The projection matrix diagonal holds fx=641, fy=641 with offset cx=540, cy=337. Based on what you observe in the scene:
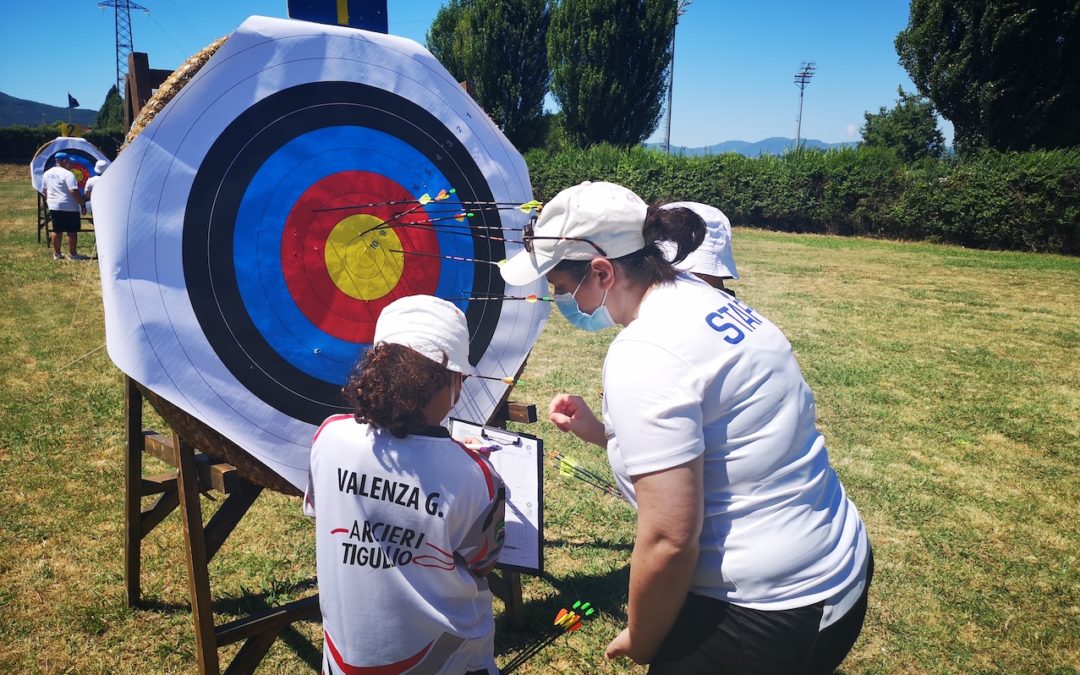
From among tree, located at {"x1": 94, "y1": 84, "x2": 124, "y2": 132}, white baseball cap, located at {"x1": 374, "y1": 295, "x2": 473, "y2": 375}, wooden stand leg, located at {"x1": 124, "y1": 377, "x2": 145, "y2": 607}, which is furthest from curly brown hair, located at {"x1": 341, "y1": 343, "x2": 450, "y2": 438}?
tree, located at {"x1": 94, "y1": 84, "x2": 124, "y2": 132}

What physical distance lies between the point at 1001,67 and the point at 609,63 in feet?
40.4

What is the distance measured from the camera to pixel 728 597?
123 cm

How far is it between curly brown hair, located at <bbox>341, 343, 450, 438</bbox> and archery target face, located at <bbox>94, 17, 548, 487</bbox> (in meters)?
0.62

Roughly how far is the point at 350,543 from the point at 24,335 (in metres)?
6.60

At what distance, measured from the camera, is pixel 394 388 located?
4.08 feet

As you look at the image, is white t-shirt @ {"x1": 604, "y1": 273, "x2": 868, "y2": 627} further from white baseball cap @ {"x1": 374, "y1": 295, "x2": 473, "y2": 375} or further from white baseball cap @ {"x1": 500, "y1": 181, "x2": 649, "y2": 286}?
white baseball cap @ {"x1": 374, "y1": 295, "x2": 473, "y2": 375}

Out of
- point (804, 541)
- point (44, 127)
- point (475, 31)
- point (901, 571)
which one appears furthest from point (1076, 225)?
point (44, 127)

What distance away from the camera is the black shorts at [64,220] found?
9.19 metres

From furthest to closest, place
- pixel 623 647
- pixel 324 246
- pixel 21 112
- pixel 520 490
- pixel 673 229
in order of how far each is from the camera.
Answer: pixel 21 112 → pixel 324 246 → pixel 520 490 → pixel 673 229 → pixel 623 647

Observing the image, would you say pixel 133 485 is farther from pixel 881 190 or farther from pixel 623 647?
pixel 881 190

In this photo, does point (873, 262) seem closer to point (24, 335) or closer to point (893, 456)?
point (893, 456)

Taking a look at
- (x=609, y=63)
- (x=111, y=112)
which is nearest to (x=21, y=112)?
(x=111, y=112)

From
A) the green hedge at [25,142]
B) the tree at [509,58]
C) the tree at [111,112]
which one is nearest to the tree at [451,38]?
the tree at [509,58]

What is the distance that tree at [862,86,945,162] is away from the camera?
101ft
